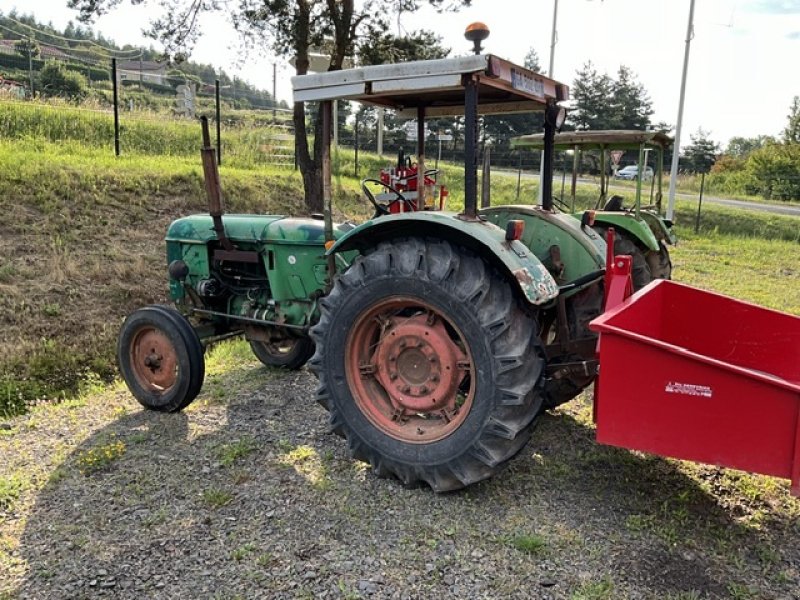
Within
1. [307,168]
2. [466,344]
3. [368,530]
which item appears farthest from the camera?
[307,168]

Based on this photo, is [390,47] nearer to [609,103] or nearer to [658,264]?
[658,264]

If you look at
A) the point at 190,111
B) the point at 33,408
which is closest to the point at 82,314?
the point at 33,408

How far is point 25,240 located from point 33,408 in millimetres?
3527

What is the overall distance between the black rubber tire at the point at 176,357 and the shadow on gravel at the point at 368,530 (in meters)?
0.47

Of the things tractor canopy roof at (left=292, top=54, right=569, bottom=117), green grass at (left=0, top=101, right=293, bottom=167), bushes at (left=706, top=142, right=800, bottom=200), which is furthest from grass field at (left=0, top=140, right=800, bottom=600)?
bushes at (left=706, top=142, right=800, bottom=200)

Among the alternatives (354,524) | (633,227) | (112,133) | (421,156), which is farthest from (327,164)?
(112,133)

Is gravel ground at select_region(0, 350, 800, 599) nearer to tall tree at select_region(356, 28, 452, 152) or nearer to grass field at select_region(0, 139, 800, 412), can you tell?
grass field at select_region(0, 139, 800, 412)

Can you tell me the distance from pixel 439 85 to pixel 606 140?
17.1 feet

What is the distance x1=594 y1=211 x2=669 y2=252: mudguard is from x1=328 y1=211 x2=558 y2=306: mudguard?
10.3 feet

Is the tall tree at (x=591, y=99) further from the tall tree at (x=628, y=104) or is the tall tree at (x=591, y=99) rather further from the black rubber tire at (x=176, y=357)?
the black rubber tire at (x=176, y=357)

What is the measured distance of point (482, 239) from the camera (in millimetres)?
2883

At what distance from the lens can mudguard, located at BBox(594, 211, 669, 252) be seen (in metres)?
5.98

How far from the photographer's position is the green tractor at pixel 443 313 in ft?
9.53

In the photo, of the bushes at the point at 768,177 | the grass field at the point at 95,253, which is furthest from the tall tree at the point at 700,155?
the grass field at the point at 95,253
